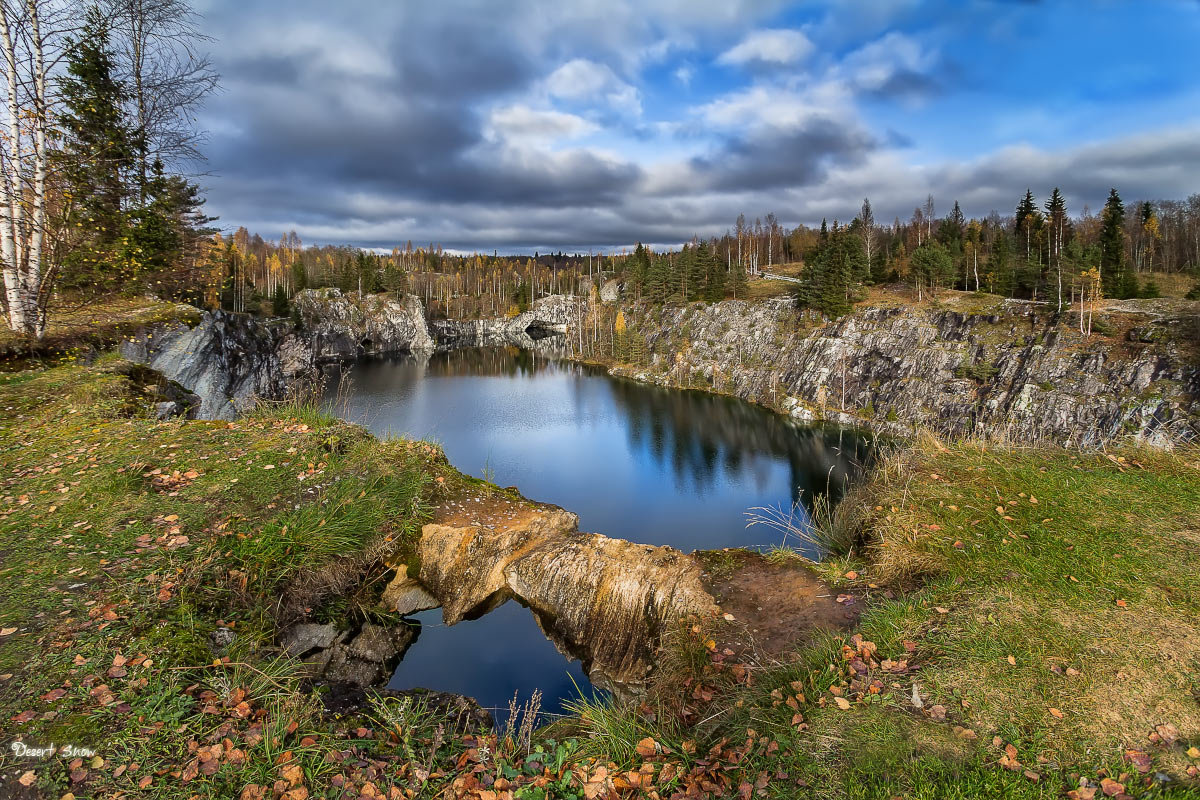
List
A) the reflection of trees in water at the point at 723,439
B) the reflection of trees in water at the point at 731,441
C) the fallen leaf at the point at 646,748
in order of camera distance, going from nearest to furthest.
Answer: the fallen leaf at the point at 646,748 < the reflection of trees in water at the point at 723,439 < the reflection of trees in water at the point at 731,441

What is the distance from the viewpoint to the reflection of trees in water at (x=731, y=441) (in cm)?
3297

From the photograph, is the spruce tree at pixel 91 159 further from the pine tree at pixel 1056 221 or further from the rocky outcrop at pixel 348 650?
the pine tree at pixel 1056 221

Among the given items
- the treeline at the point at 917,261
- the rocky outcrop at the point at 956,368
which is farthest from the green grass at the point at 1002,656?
the treeline at the point at 917,261

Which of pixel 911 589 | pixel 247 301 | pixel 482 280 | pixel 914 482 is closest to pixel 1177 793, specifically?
pixel 911 589

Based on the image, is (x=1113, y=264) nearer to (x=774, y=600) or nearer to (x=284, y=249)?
(x=774, y=600)

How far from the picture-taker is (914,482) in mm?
7371

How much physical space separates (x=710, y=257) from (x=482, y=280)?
83.3 m

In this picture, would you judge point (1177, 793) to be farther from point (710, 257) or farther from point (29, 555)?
point (710, 257)

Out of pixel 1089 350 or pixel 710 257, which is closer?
pixel 1089 350

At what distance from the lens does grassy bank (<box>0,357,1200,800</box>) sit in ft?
11.4

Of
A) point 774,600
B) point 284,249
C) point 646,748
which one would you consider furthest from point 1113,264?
point 284,249

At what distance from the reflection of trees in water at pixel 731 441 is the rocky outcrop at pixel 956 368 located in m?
5.06

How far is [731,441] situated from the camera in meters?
41.5

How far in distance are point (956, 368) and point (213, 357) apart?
56137mm
